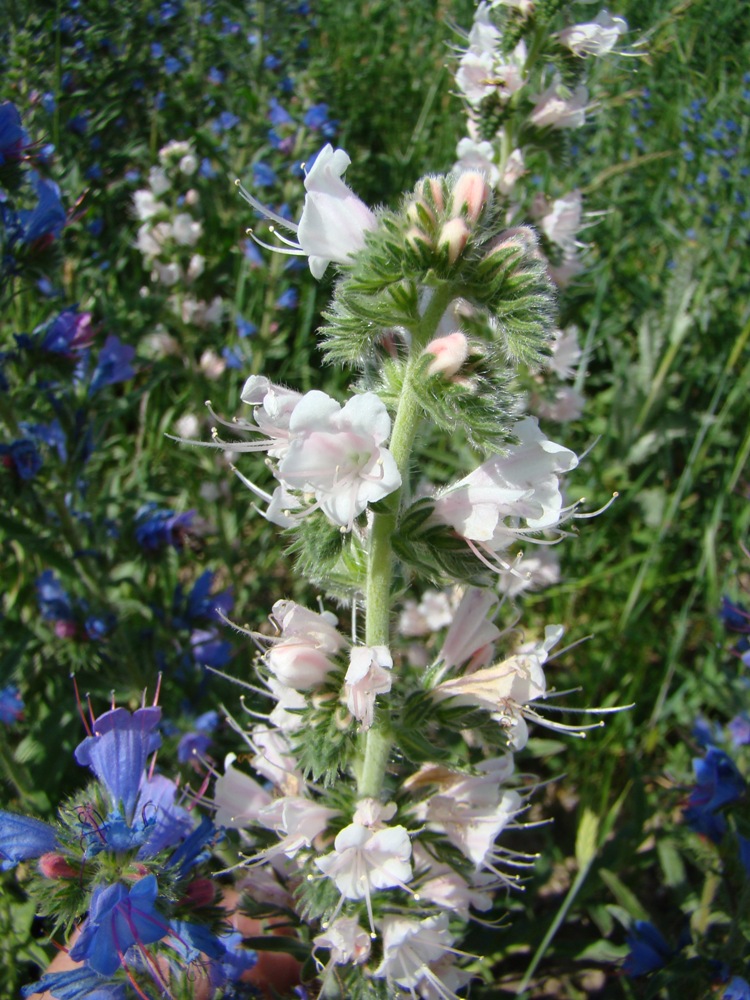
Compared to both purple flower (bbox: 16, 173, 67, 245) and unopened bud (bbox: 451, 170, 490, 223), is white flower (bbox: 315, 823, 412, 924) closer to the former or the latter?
unopened bud (bbox: 451, 170, 490, 223)

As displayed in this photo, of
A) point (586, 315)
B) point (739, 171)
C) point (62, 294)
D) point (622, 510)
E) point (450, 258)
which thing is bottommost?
point (622, 510)

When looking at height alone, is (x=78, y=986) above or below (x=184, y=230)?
below

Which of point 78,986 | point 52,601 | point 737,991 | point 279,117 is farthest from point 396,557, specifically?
point 279,117

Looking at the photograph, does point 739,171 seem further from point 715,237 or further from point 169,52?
point 169,52

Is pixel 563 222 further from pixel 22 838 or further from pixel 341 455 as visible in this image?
pixel 22 838

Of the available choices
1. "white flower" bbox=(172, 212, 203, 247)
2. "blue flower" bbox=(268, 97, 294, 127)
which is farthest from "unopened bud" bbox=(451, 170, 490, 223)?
"blue flower" bbox=(268, 97, 294, 127)

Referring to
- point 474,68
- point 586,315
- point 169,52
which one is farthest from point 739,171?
point 169,52
